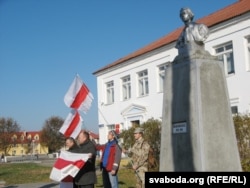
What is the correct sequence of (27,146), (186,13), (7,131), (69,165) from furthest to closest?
(27,146)
(7,131)
(69,165)
(186,13)

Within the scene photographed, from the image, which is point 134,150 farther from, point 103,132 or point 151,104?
point 103,132

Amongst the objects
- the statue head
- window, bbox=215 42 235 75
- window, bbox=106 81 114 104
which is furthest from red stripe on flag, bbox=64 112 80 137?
window, bbox=106 81 114 104

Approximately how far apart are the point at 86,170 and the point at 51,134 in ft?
264

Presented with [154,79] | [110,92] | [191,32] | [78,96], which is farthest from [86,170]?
[110,92]

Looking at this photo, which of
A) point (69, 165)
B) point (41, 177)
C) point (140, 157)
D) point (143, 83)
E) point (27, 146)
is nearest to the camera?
point (69, 165)

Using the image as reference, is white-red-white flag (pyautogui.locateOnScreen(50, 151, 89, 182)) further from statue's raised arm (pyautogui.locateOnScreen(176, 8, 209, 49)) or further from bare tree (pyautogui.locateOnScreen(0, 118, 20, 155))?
bare tree (pyautogui.locateOnScreen(0, 118, 20, 155))

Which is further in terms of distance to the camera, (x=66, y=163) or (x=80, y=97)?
(x=80, y=97)

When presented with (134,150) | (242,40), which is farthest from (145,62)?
(134,150)

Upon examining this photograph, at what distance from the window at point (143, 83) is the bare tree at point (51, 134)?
2233 inches

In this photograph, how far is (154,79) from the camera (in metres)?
27.7

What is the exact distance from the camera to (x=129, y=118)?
30500 mm

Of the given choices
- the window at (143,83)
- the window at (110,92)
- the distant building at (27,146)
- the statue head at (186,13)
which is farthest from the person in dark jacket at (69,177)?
the distant building at (27,146)

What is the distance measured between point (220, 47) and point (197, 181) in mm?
17226

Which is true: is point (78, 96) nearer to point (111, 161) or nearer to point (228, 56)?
point (111, 161)
